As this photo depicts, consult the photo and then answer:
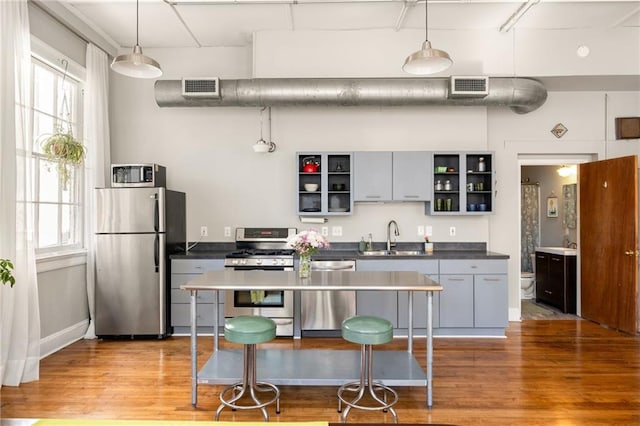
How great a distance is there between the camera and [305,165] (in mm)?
5035

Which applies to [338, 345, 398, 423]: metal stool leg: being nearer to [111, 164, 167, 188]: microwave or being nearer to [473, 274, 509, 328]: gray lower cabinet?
[473, 274, 509, 328]: gray lower cabinet

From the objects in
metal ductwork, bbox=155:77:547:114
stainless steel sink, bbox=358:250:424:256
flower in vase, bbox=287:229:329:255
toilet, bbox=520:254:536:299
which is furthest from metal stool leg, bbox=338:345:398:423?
toilet, bbox=520:254:536:299

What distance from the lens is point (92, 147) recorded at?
15.4ft

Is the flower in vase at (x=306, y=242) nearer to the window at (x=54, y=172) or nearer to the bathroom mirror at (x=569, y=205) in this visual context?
the window at (x=54, y=172)

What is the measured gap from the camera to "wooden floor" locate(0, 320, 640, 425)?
Answer: 2.86m

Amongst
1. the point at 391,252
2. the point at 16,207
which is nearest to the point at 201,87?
the point at 16,207

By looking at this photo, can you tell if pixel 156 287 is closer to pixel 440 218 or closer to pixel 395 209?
pixel 395 209

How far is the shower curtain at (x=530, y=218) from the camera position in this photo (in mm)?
7508

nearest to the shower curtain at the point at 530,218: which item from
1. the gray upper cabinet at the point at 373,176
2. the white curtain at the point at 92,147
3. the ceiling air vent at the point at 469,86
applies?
the ceiling air vent at the point at 469,86

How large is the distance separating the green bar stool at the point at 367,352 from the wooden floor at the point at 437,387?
101mm

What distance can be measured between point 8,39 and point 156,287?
2680 mm

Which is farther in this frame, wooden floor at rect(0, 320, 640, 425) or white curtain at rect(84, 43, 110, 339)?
white curtain at rect(84, 43, 110, 339)

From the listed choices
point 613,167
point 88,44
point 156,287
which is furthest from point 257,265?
point 613,167

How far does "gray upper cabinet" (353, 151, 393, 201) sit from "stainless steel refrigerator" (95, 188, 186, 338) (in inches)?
90.8
